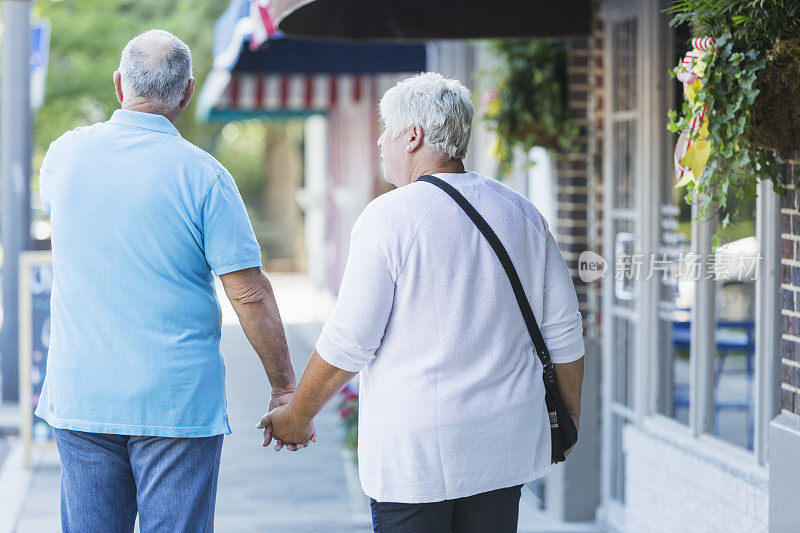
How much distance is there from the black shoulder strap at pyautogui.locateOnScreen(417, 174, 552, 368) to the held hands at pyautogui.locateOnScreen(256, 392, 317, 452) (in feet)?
2.08

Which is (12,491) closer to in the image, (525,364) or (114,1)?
(525,364)

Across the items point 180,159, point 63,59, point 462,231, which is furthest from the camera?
point 63,59

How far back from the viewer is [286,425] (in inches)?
108

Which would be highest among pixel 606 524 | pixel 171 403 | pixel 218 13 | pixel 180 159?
pixel 218 13

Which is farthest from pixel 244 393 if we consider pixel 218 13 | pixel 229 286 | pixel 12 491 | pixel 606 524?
pixel 218 13

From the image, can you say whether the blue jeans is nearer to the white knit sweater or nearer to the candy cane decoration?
the white knit sweater

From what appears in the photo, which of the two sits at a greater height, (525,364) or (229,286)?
(229,286)

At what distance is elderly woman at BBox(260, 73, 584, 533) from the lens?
95.3 inches

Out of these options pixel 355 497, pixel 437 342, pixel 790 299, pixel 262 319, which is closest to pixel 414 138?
pixel 437 342

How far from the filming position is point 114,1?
652 inches

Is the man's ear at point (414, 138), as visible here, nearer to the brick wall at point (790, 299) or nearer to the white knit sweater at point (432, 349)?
the white knit sweater at point (432, 349)

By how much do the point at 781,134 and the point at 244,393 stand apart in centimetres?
647

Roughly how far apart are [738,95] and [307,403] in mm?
1463

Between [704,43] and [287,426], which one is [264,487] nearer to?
[287,426]
